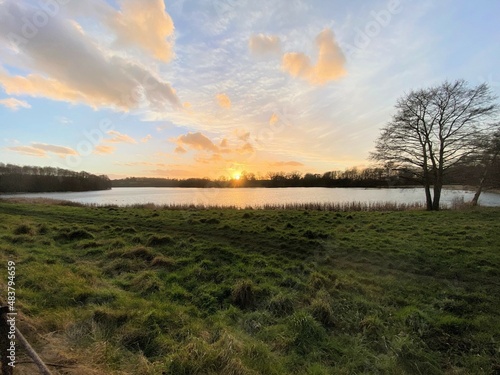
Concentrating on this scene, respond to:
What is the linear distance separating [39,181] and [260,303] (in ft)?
328

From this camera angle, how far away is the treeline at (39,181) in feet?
240

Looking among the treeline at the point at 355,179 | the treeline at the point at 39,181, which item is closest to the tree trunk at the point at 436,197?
the treeline at the point at 355,179

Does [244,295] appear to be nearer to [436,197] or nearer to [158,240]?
[158,240]

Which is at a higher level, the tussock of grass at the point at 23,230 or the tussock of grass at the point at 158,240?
the tussock of grass at the point at 23,230

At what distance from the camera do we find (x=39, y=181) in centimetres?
8000

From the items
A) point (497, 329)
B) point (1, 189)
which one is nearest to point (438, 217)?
point (497, 329)

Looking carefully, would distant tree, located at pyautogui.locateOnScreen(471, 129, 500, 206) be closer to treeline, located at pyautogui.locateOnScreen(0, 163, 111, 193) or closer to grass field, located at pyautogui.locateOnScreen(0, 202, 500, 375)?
grass field, located at pyautogui.locateOnScreen(0, 202, 500, 375)

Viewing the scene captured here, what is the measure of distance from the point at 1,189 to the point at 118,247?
282 feet

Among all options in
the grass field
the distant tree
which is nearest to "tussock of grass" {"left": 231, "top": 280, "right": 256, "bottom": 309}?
the grass field

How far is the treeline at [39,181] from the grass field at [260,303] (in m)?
85.3

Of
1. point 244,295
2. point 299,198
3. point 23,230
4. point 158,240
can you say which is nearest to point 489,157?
point 299,198

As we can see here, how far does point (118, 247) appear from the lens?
8.69 meters

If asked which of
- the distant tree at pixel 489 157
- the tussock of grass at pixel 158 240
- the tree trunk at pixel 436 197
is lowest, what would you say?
the tussock of grass at pixel 158 240

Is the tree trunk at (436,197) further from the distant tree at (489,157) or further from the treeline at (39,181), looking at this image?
the treeline at (39,181)
